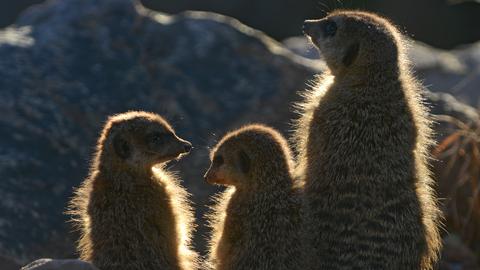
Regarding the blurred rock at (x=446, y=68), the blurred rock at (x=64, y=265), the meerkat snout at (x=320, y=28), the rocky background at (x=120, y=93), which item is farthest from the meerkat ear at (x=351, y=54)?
the blurred rock at (x=446, y=68)

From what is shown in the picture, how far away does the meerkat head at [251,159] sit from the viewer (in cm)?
471

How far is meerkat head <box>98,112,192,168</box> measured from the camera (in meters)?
4.82

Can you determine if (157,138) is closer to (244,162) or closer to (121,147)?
(121,147)

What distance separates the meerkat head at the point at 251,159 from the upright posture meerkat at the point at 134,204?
7.4 inches

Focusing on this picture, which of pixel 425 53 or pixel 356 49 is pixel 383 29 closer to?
pixel 356 49

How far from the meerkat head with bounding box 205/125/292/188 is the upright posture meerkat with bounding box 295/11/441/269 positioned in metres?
0.23

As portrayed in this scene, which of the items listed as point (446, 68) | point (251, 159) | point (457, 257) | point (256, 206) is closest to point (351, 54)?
point (251, 159)

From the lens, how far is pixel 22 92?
6.55 meters

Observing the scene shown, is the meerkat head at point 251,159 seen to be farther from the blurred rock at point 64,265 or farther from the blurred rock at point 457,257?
the blurred rock at point 457,257

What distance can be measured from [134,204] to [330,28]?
1456mm

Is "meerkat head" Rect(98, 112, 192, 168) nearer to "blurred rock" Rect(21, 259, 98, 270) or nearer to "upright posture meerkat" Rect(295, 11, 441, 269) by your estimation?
"upright posture meerkat" Rect(295, 11, 441, 269)

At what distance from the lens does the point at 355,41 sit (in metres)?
5.21

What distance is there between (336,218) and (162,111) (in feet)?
7.46

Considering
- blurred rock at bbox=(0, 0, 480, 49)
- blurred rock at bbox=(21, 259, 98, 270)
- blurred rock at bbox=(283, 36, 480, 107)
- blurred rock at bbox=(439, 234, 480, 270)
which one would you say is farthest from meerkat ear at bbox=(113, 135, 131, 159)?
blurred rock at bbox=(0, 0, 480, 49)
